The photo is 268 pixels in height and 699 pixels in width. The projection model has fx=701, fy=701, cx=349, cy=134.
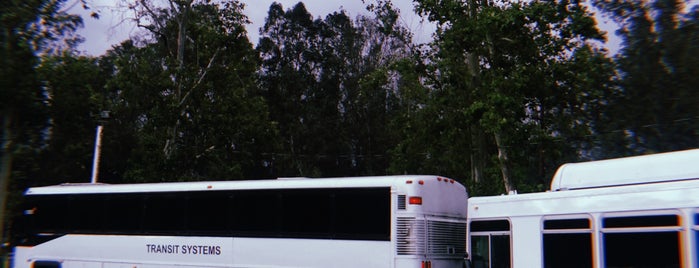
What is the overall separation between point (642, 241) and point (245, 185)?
9.10m

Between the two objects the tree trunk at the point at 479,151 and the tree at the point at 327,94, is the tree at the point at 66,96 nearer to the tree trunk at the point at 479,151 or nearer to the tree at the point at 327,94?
the tree trunk at the point at 479,151

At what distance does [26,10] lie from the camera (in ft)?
60.4

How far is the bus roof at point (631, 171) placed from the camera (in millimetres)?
9148

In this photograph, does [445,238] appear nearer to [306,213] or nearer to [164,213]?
[306,213]

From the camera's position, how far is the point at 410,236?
13.1 meters

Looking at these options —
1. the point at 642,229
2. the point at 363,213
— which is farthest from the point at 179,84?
the point at 642,229

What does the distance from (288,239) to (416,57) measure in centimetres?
1849

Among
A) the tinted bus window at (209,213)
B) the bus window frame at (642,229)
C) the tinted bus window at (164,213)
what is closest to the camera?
the bus window frame at (642,229)

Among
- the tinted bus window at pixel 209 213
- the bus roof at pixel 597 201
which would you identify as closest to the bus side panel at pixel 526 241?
the bus roof at pixel 597 201

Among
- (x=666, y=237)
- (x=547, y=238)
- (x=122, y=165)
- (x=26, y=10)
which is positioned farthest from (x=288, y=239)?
(x=122, y=165)

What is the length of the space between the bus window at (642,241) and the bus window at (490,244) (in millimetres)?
1882

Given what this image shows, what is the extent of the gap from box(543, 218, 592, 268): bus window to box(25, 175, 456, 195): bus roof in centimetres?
361

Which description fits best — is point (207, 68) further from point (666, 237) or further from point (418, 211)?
point (666, 237)

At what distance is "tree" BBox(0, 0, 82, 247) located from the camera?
18.3 metres
